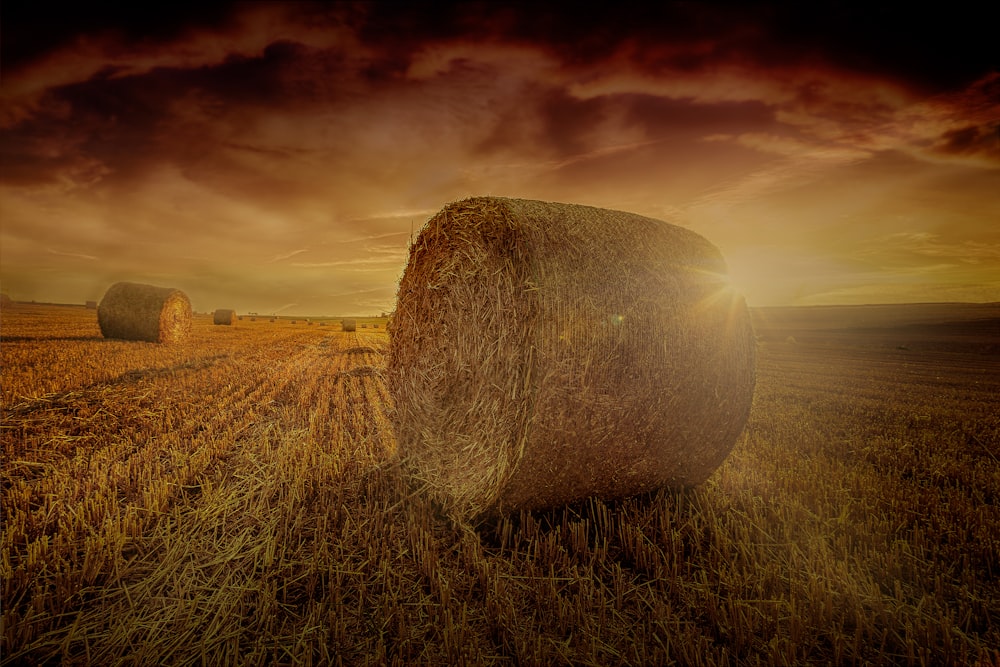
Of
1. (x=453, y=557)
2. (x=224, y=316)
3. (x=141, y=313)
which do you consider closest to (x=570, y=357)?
(x=453, y=557)

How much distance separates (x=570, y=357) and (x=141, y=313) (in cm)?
1796

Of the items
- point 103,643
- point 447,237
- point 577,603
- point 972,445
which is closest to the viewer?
point 103,643

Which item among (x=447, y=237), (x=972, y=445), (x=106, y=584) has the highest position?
(x=447, y=237)

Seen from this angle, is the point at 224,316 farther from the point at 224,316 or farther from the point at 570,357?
the point at 570,357

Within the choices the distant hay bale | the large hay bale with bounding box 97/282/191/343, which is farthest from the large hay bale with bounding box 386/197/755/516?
the distant hay bale

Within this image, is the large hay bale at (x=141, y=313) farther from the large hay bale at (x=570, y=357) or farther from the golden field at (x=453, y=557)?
the large hay bale at (x=570, y=357)

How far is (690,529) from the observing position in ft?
11.7

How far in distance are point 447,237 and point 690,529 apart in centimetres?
310

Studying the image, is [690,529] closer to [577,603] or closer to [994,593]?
[577,603]

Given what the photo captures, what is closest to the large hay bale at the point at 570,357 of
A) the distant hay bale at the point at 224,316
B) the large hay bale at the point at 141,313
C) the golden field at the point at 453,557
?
the golden field at the point at 453,557

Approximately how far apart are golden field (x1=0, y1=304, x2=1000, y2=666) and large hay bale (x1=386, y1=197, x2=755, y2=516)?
371 millimetres

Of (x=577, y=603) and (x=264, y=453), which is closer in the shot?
(x=577, y=603)

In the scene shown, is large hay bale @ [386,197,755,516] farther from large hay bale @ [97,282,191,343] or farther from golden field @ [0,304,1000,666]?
large hay bale @ [97,282,191,343]

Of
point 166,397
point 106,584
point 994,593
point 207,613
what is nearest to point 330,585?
point 207,613
